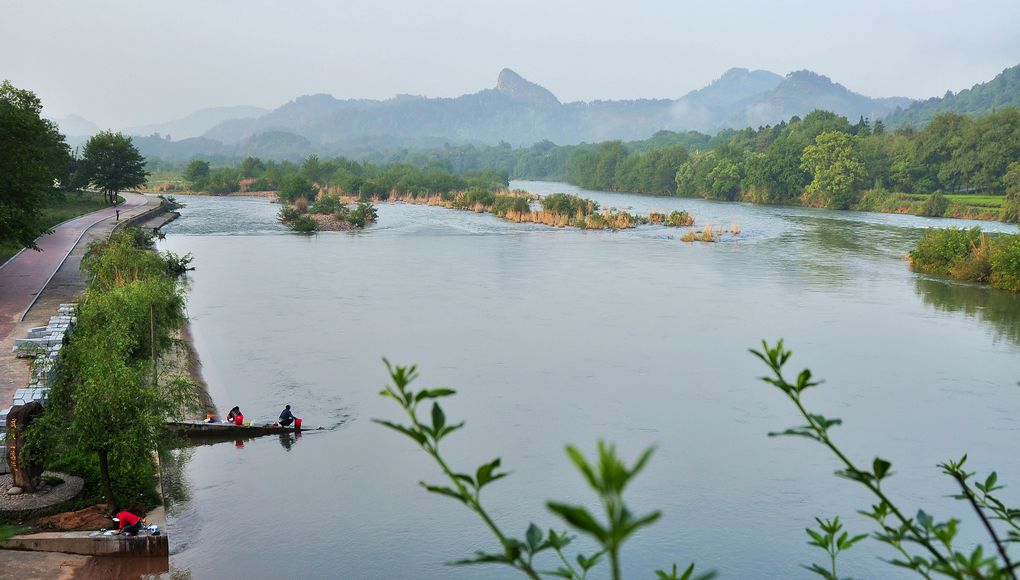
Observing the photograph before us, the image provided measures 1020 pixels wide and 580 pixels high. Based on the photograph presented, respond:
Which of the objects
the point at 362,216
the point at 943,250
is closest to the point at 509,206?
the point at 362,216

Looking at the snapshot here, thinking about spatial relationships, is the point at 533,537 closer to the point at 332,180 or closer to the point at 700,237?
the point at 700,237

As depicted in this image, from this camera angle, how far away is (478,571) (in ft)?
33.7

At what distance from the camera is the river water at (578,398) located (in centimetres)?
1079

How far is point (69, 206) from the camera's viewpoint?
1639 inches

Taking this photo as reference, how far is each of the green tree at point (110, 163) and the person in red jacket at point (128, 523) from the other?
39564 mm

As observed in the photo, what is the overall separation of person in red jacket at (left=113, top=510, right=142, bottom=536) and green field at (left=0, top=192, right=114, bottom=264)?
74.5 feet

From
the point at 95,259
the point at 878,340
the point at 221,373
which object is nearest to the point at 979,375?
the point at 878,340

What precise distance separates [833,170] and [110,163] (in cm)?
4755

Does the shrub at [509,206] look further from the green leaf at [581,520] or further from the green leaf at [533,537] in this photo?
the green leaf at [581,520]

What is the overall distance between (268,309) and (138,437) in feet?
44.4

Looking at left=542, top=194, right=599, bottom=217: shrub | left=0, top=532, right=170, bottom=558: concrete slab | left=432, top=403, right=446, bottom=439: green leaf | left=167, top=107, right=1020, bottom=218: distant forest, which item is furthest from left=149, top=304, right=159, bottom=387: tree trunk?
left=167, top=107, right=1020, bottom=218: distant forest

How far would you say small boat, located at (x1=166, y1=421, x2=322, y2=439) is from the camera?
530 inches

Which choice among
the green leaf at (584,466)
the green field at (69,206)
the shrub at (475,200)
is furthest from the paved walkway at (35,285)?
the shrub at (475,200)

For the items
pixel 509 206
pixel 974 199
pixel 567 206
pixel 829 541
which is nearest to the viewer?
pixel 829 541
